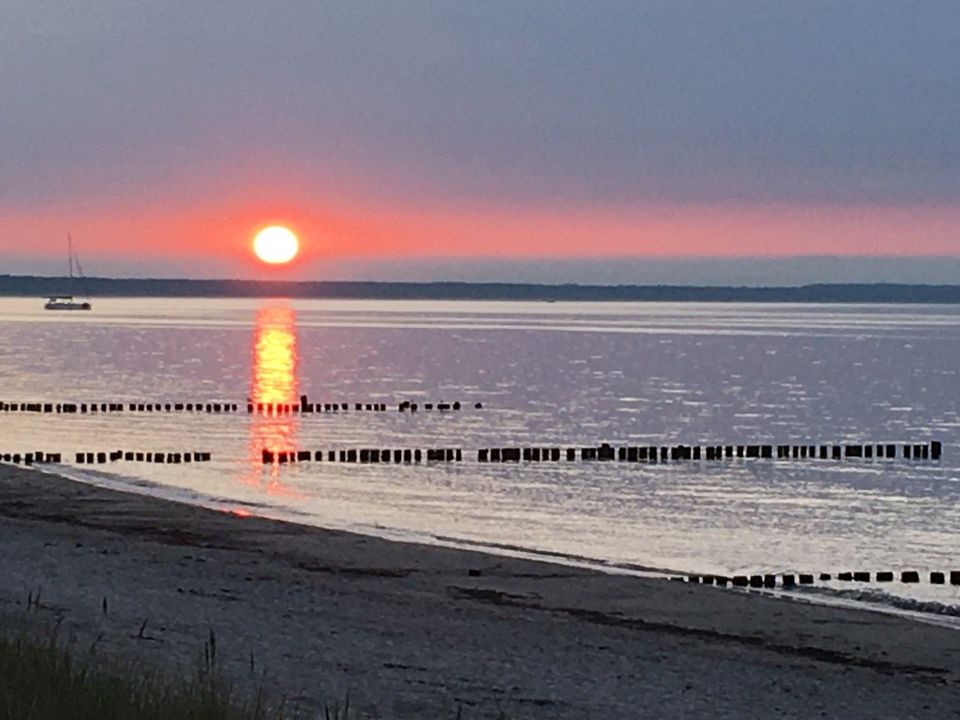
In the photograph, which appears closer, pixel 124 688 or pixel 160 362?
pixel 124 688

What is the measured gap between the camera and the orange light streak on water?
171 ft

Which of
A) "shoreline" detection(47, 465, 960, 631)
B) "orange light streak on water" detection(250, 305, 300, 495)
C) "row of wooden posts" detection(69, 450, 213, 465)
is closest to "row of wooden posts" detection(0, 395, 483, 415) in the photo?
"orange light streak on water" detection(250, 305, 300, 495)

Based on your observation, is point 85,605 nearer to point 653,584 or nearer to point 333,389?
point 653,584

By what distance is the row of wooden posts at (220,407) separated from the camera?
246 feet

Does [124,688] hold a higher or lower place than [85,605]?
higher

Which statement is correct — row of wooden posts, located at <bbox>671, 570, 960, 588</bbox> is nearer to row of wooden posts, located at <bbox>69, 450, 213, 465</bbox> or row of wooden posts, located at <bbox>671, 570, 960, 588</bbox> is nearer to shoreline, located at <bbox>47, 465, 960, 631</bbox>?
shoreline, located at <bbox>47, 465, 960, 631</bbox>

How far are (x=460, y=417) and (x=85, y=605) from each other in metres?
55.7

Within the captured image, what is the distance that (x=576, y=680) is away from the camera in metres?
17.6

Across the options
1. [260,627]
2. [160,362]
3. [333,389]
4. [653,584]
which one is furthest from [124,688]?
[160,362]

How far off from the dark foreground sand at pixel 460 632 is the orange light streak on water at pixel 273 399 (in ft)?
57.6

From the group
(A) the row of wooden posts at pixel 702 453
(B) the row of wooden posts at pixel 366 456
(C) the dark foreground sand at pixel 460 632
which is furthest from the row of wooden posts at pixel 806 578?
(B) the row of wooden posts at pixel 366 456

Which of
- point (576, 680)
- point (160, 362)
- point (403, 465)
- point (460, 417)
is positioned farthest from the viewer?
point (160, 362)

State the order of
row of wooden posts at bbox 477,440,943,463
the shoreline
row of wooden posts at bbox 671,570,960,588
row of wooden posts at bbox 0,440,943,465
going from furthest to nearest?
row of wooden posts at bbox 477,440,943,463
row of wooden posts at bbox 0,440,943,465
row of wooden posts at bbox 671,570,960,588
the shoreline

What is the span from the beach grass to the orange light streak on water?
33032mm
